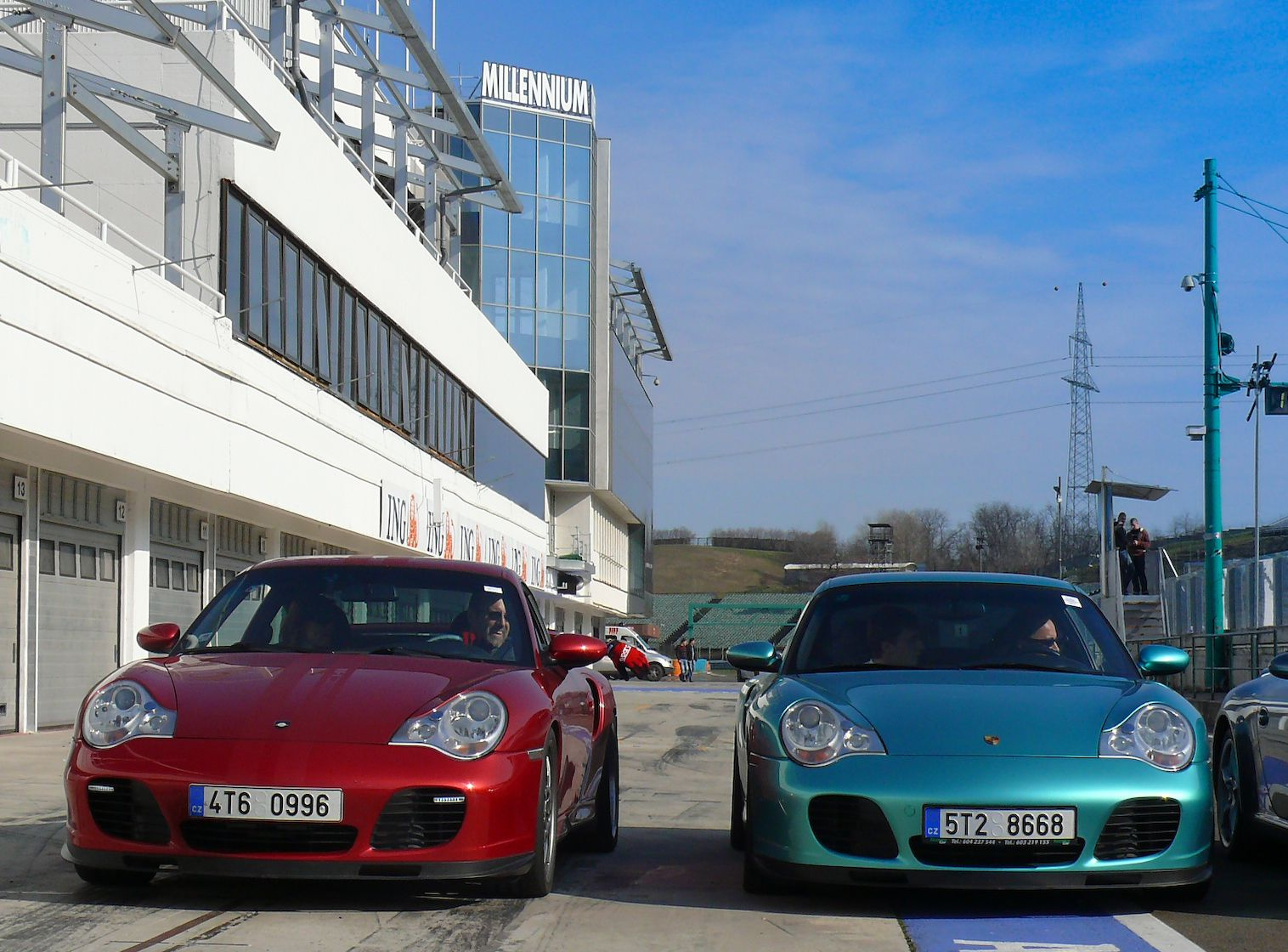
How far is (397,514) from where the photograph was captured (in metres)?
32.0

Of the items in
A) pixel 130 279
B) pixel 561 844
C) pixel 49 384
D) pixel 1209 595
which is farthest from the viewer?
pixel 1209 595

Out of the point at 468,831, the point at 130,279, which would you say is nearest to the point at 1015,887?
the point at 468,831

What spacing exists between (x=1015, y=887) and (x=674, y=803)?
5174mm

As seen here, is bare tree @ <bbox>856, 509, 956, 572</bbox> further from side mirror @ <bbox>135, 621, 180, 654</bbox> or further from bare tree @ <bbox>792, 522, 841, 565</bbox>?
side mirror @ <bbox>135, 621, 180, 654</bbox>

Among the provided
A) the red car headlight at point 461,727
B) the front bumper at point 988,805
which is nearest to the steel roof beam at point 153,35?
the red car headlight at point 461,727

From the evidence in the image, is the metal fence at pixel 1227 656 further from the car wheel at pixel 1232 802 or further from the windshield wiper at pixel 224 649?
the windshield wiper at pixel 224 649

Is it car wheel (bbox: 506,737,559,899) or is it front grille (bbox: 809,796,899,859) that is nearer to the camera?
front grille (bbox: 809,796,899,859)

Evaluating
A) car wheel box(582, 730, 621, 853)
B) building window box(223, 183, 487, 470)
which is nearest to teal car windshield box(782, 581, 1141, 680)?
car wheel box(582, 730, 621, 853)

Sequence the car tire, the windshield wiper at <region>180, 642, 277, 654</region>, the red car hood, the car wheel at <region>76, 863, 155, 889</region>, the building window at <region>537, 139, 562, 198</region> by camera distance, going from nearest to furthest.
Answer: the red car hood < the car wheel at <region>76, 863, 155, 889</region> < the car tire < the windshield wiper at <region>180, 642, 277, 654</region> < the building window at <region>537, 139, 562, 198</region>

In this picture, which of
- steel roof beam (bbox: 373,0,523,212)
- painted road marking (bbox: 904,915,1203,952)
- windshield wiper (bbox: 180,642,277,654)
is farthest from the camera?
steel roof beam (bbox: 373,0,523,212)

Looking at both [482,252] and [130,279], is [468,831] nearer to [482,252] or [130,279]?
[130,279]

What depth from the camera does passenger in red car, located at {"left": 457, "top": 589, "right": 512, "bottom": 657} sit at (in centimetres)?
670

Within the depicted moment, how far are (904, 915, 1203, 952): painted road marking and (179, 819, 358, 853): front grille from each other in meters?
2.01

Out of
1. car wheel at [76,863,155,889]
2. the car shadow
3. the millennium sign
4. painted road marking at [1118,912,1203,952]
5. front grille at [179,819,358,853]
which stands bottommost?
the car shadow
